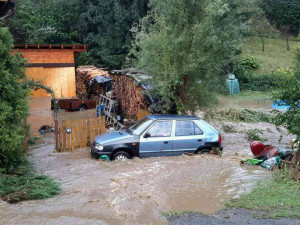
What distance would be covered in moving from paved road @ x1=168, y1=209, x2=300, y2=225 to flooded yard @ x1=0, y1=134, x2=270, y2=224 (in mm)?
336

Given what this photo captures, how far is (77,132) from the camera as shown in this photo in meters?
13.8

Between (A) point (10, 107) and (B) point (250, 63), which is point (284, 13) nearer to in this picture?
(B) point (250, 63)

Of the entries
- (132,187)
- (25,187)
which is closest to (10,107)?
(25,187)

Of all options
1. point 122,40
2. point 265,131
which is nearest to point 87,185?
point 265,131

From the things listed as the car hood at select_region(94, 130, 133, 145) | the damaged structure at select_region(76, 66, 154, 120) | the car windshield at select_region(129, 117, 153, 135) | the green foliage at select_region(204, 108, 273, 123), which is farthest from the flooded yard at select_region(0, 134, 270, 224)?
the green foliage at select_region(204, 108, 273, 123)

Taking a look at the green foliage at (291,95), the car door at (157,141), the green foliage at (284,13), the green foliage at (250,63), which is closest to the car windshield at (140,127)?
the car door at (157,141)

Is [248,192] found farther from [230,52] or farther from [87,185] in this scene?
[230,52]

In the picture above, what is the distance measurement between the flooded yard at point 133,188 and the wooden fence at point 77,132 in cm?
98

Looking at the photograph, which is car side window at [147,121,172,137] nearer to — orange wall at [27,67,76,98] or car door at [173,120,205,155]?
car door at [173,120,205,155]

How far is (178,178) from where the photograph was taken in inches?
385

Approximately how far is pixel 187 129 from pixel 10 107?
522cm

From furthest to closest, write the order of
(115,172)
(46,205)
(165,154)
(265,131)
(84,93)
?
(84,93), (265,131), (165,154), (115,172), (46,205)

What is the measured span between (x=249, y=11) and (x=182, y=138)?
2788cm

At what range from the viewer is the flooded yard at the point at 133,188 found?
283 inches
